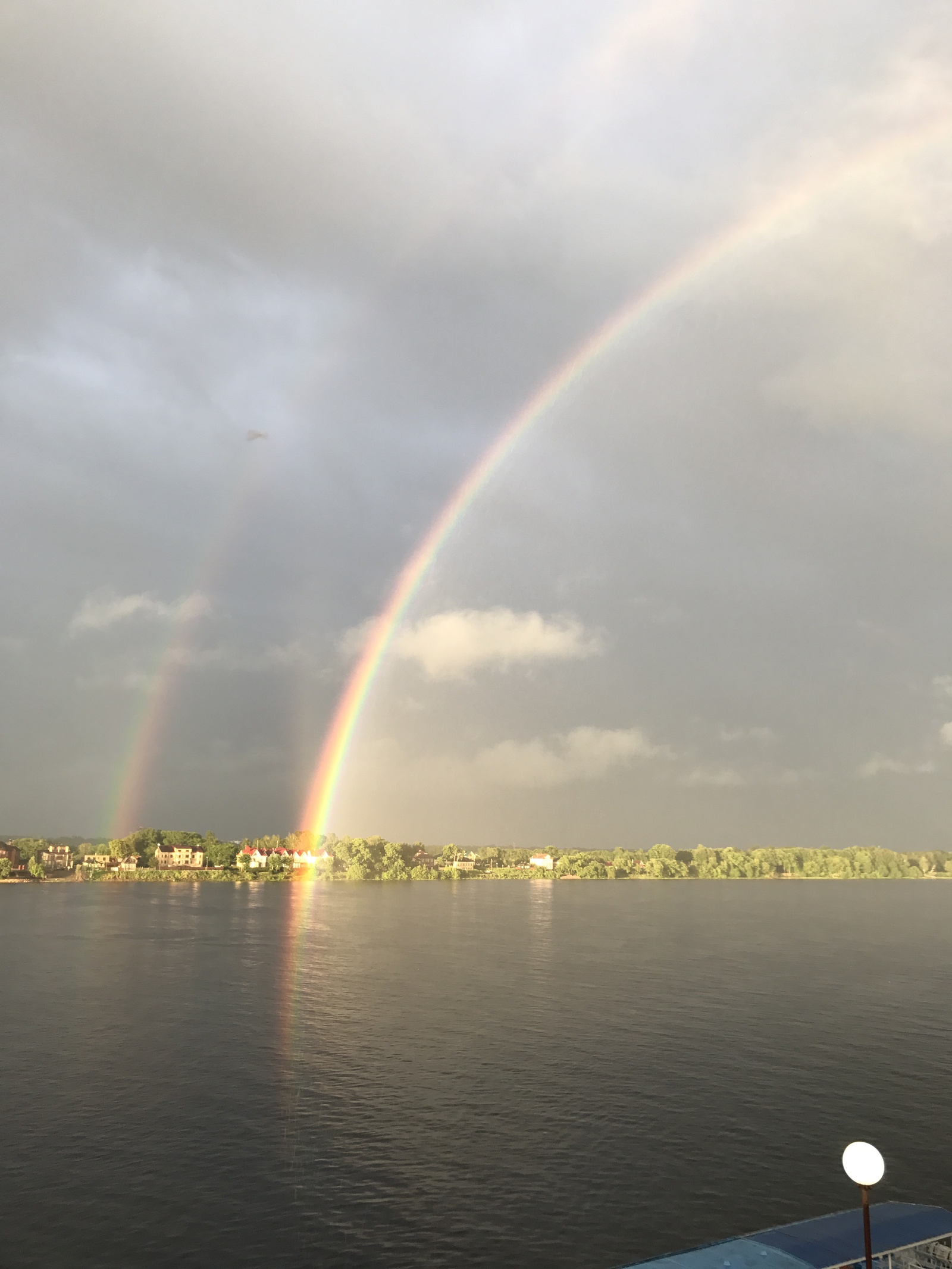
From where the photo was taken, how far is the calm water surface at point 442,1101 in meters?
33.8

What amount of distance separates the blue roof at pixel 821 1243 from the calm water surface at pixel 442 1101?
7.45m

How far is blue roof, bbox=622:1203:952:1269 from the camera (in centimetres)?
2436

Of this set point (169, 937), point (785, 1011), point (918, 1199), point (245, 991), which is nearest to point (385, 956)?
Result: point (245, 991)

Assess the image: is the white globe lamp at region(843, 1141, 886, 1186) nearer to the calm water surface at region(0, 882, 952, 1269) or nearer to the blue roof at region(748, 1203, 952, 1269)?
the blue roof at region(748, 1203, 952, 1269)

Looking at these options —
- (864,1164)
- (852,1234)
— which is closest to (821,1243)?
(852,1234)

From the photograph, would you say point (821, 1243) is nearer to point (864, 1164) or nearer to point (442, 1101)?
point (864, 1164)

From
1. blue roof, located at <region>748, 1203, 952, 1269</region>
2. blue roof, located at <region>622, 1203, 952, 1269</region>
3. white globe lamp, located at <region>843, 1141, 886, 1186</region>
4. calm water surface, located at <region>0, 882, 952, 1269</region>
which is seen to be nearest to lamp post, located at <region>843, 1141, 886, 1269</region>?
white globe lamp, located at <region>843, 1141, 886, 1186</region>

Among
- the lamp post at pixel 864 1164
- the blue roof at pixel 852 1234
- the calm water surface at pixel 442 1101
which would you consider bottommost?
the calm water surface at pixel 442 1101

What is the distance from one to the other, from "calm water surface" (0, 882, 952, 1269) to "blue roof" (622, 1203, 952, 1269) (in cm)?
745

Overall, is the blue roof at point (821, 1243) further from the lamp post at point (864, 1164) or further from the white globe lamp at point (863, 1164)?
the white globe lamp at point (863, 1164)

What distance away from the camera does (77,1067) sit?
5494cm

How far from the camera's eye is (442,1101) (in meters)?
49.0

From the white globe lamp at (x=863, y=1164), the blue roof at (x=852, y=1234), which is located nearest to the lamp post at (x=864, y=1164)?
the white globe lamp at (x=863, y=1164)

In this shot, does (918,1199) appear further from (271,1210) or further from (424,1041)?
(424,1041)
